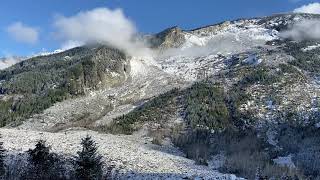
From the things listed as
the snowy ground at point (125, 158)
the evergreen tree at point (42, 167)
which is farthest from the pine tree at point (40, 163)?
the snowy ground at point (125, 158)

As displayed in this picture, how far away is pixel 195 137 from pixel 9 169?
108457mm

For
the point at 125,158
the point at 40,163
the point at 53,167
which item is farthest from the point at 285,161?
the point at 40,163

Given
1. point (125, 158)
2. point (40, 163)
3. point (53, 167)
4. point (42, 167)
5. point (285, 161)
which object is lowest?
point (42, 167)

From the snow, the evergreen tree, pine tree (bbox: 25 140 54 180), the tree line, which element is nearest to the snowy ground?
the tree line

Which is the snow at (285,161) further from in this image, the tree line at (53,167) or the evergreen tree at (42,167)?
the evergreen tree at (42,167)

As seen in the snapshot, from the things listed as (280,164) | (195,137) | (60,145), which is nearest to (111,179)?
(60,145)

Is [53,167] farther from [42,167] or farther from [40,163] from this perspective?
[42,167]

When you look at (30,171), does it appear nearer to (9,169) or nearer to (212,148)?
(9,169)

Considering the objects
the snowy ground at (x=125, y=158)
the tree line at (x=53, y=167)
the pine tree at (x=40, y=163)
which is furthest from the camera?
the snowy ground at (x=125, y=158)

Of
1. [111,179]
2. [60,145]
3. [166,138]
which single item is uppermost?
[166,138]

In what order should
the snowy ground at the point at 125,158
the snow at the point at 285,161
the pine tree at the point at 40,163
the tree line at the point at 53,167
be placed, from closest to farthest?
the tree line at the point at 53,167 → the pine tree at the point at 40,163 → the snowy ground at the point at 125,158 → the snow at the point at 285,161

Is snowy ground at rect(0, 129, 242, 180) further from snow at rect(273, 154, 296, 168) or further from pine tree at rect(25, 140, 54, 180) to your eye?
snow at rect(273, 154, 296, 168)

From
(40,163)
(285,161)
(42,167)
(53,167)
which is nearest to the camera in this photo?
(42,167)

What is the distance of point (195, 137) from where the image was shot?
19400 cm
